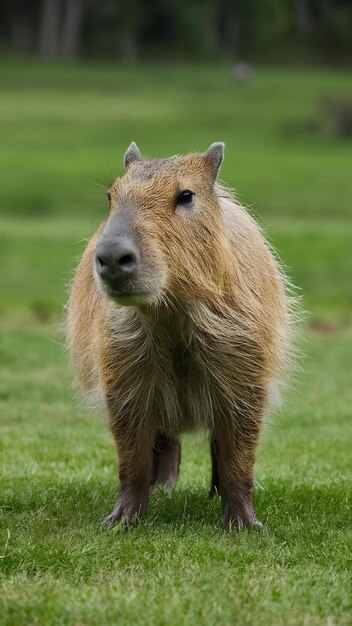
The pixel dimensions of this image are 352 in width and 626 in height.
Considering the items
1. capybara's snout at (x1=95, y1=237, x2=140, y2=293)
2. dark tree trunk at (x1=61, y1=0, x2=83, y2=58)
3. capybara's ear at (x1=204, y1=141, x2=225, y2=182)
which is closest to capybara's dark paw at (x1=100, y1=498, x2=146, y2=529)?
capybara's snout at (x1=95, y1=237, x2=140, y2=293)

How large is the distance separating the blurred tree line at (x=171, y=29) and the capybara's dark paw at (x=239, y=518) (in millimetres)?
55652

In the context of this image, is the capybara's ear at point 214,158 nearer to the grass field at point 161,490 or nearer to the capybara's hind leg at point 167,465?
the grass field at point 161,490

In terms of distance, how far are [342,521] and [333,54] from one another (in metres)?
60.2

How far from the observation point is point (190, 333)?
17.6ft

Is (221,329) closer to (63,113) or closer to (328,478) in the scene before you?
(328,478)

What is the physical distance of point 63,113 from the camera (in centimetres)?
A: 4081

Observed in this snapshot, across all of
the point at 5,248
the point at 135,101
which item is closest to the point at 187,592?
the point at 5,248

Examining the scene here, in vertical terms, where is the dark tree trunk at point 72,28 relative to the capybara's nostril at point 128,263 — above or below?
above

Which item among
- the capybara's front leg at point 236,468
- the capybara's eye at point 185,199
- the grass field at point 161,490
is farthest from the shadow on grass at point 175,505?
the capybara's eye at point 185,199

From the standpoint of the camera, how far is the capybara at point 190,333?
5141 mm

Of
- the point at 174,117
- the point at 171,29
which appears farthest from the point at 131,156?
the point at 171,29

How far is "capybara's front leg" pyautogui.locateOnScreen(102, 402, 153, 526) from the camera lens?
5656 mm

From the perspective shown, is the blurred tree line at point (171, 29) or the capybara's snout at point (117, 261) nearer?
the capybara's snout at point (117, 261)

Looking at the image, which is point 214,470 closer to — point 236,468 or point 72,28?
point 236,468
